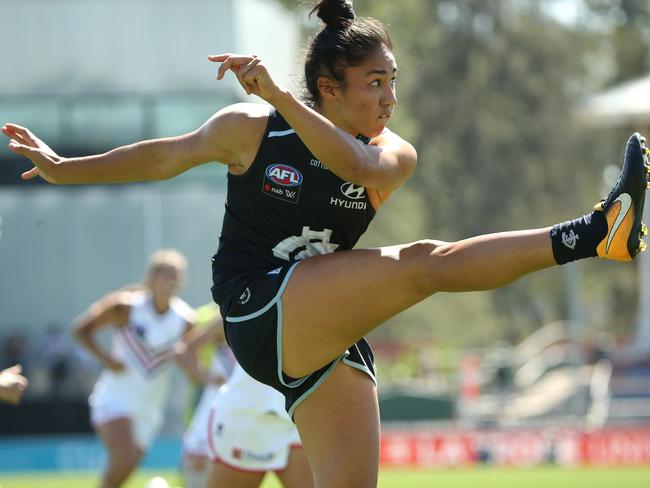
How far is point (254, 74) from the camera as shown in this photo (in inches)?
177

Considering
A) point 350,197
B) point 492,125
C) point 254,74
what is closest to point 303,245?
point 350,197

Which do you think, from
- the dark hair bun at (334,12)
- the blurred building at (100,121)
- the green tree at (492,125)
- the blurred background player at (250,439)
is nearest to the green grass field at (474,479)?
the blurred background player at (250,439)

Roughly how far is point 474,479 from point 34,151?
33.5ft

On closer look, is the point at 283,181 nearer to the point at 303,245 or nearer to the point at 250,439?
the point at 303,245

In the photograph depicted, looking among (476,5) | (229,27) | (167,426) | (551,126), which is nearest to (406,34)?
(476,5)

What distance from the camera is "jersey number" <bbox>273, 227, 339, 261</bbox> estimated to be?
5000mm

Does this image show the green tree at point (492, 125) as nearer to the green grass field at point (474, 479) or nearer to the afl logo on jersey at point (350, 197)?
the green grass field at point (474, 479)

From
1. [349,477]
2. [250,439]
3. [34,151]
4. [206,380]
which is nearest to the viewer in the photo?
[349,477]

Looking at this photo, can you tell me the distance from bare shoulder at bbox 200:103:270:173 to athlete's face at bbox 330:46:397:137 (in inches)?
13.3

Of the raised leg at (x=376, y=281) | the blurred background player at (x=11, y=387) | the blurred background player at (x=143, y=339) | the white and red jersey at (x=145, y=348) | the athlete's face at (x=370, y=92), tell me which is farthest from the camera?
the white and red jersey at (x=145, y=348)

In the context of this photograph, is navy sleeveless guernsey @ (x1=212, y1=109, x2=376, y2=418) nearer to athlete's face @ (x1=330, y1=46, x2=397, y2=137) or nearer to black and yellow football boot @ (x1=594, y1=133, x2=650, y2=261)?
athlete's face @ (x1=330, y1=46, x2=397, y2=137)

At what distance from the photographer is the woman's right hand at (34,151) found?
505 centimetres

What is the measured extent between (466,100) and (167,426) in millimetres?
18255

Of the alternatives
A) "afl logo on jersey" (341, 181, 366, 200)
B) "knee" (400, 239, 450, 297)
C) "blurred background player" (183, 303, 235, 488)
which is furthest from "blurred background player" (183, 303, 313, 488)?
"knee" (400, 239, 450, 297)
